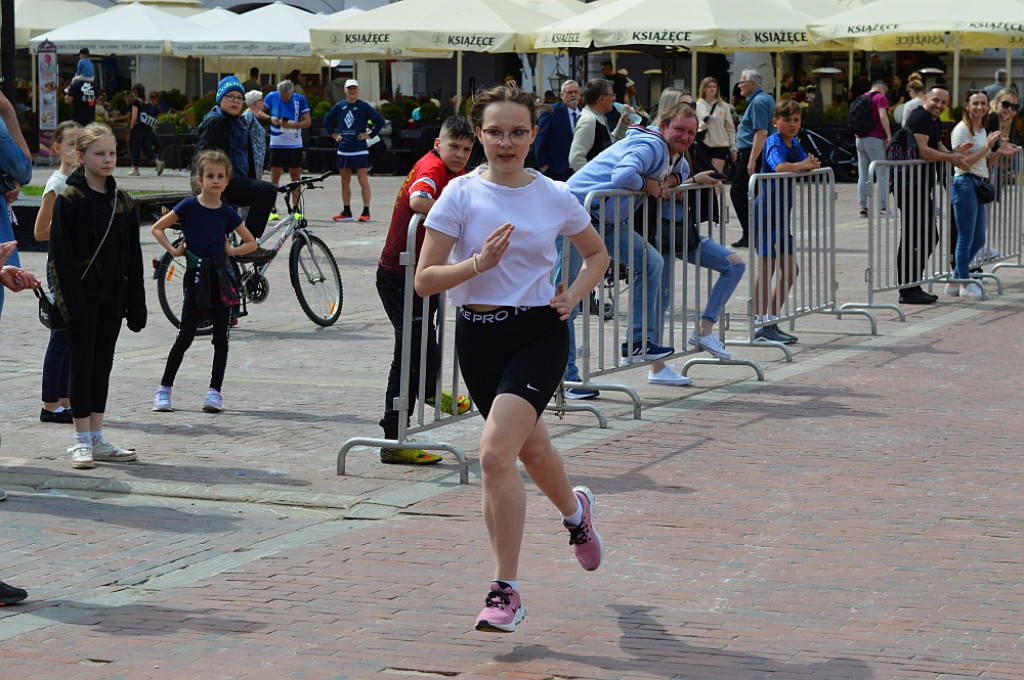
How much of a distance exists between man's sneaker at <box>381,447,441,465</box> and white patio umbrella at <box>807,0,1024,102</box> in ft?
64.2

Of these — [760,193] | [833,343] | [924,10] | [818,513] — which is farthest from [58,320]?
[924,10]

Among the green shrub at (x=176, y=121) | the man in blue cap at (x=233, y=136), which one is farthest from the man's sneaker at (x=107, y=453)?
the green shrub at (x=176, y=121)

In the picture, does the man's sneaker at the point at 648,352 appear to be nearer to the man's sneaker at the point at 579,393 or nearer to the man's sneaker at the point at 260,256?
the man's sneaker at the point at 579,393

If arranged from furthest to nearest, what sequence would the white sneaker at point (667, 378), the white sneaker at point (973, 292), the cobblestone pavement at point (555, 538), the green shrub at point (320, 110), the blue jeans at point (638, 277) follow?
1. the green shrub at point (320, 110)
2. the white sneaker at point (973, 292)
3. the white sneaker at point (667, 378)
4. the blue jeans at point (638, 277)
5. the cobblestone pavement at point (555, 538)

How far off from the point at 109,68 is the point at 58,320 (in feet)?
128

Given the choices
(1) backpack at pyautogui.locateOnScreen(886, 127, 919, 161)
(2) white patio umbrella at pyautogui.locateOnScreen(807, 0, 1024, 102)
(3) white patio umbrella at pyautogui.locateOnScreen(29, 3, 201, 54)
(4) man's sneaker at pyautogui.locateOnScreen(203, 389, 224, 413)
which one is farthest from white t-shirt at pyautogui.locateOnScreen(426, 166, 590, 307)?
(3) white patio umbrella at pyautogui.locateOnScreen(29, 3, 201, 54)

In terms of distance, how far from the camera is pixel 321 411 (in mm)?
9266

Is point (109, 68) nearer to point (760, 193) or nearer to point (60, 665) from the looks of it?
point (760, 193)

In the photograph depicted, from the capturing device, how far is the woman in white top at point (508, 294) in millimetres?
5148

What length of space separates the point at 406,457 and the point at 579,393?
6.30 ft

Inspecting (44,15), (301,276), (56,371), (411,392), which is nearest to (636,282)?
(411,392)

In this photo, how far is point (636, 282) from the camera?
9.66 metres

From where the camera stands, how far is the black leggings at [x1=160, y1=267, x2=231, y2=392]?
9219 mm

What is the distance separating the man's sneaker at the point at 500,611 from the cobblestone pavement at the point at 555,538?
0.07 meters
